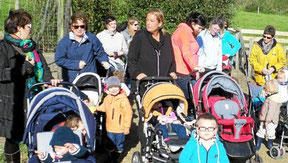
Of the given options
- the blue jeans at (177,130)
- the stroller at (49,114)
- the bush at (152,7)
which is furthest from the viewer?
the bush at (152,7)

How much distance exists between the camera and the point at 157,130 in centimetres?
586

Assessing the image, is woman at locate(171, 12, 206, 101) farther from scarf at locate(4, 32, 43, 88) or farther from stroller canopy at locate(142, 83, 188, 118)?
scarf at locate(4, 32, 43, 88)

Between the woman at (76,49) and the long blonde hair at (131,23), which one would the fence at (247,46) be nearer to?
the long blonde hair at (131,23)

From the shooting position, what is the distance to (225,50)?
9.73 meters

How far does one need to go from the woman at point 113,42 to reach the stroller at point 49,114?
3521mm

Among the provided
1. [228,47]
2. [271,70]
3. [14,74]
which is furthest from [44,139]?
[228,47]

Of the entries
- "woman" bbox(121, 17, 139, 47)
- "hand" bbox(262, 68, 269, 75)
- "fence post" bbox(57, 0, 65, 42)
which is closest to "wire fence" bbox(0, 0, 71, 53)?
"fence post" bbox(57, 0, 65, 42)

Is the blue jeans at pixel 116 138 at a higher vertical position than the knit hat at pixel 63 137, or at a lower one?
lower

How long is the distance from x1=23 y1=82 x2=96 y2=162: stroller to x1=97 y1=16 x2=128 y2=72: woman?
11.6 feet

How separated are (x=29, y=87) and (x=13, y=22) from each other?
0.84 m

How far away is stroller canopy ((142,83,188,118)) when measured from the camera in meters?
6.15

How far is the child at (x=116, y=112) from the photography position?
6535 millimetres

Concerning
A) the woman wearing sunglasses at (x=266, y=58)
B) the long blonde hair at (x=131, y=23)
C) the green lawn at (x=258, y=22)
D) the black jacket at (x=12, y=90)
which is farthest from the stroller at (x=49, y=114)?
the green lawn at (x=258, y=22)

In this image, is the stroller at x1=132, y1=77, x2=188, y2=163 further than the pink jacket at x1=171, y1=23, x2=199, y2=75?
No
